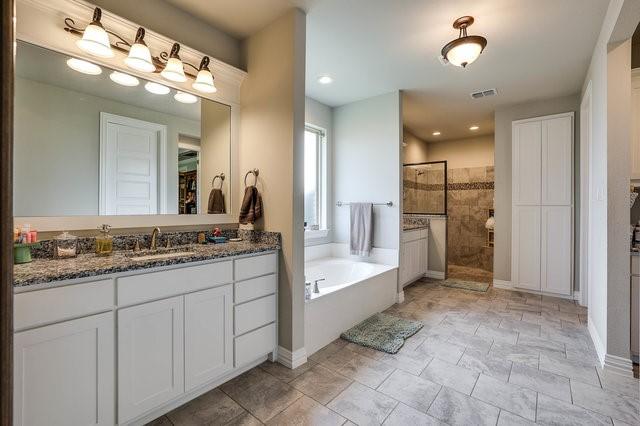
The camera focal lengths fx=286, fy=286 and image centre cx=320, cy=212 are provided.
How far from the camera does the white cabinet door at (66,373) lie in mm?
1146

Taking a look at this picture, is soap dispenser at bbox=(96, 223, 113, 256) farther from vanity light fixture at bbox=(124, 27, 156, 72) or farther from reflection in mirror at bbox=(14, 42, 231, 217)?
vanity light fixture at bbox=(124, 27, 156, 72)

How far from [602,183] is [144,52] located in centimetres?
338

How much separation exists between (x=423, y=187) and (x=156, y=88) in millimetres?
4187

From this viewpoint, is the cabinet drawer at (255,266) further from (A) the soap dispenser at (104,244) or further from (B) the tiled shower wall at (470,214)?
(B) the tiled shower wall at (470,214)

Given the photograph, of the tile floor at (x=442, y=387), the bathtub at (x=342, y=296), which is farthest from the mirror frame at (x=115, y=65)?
the tile floor at (x=442, y=387)

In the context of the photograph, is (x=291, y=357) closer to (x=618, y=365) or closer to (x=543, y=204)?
(x=618, y=365)

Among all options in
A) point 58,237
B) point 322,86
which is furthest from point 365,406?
point 322,86

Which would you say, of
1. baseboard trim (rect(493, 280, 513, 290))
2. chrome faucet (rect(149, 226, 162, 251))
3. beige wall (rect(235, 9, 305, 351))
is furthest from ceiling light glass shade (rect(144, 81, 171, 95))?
baseboard trim (rect(493, 280, 513, 290))

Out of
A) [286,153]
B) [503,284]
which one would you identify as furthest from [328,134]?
[503,284]

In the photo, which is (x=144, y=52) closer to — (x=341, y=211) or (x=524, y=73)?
(x=341, y=211)

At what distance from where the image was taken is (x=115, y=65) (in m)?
1.83

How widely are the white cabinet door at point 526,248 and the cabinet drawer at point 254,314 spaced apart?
3585 mm

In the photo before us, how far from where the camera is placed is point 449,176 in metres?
6.05

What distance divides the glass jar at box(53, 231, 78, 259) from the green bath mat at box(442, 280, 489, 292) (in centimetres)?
435
